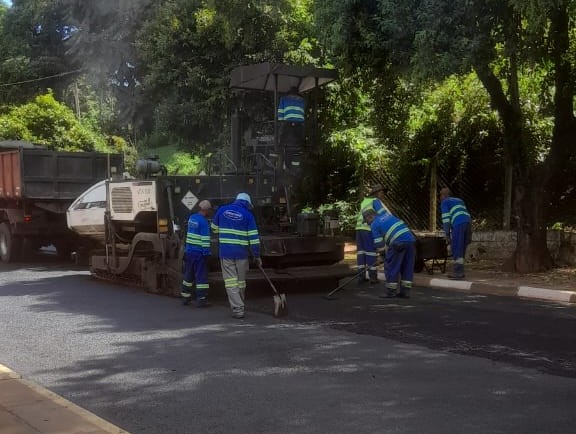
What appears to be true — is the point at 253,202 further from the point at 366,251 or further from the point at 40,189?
the point at 40,189

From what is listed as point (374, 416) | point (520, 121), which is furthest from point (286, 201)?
point (374, 416)

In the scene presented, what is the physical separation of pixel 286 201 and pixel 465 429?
22.4 feet

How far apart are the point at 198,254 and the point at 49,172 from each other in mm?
7227

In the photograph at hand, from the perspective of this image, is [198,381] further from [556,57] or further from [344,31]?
[556,57]

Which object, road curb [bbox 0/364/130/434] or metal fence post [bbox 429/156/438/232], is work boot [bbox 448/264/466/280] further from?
road curb [bbox 0/364/130/434]

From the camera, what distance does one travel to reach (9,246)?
15.5 m

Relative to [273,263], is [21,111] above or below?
above

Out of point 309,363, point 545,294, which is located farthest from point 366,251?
point 309,363

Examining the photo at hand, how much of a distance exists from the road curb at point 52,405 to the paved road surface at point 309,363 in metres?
0.20

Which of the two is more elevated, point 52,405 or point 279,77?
point 279,77

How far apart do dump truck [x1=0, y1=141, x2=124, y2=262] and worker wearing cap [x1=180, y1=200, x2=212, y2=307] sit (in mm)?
6100

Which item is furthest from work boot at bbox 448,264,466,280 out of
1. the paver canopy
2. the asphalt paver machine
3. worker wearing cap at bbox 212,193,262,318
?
worker wearing cap at bbox 212,193,262,318

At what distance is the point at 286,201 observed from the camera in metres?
10.9

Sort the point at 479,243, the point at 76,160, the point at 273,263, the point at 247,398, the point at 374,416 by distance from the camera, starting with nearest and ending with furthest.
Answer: the point at 374,416 → the point at 247,398 → the point at 273,263 → the point at 479,243 → the point at 76,160
